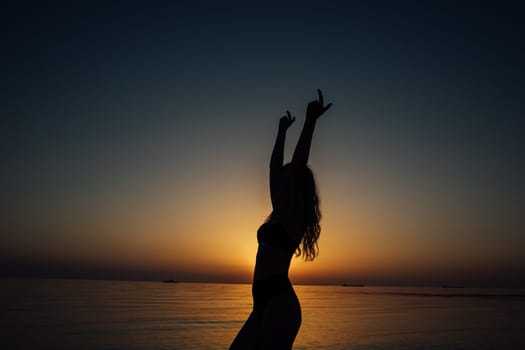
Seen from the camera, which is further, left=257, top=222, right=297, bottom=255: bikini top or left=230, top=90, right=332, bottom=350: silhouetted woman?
left=257, top=222, right=297, bottom=255: bikini top

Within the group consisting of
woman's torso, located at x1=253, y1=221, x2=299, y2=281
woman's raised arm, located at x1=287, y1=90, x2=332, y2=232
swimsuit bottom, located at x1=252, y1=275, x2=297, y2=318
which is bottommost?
swimsuit bottom, located at x1=252, y1=275, x2=297, y2=318

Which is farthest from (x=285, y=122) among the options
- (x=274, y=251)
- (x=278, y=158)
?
(x=274, y=251)

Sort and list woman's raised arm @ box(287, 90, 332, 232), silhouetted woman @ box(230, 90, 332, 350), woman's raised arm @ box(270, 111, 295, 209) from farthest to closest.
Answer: woman's raised arm @ box(270, 111, 295, 209) < woman's raised arm @ box(287, 90, 332, 232) < silhouetted woman @ box(230, 90, 332, 350)

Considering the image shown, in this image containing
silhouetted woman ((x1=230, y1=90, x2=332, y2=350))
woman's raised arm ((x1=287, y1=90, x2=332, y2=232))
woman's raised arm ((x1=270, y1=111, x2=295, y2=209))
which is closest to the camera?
silhouetted woman ((x1=230, y1=90, x2=332, y2=350))

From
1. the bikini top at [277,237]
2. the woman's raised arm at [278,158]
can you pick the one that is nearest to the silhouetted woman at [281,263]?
the bikini top at [277,237]

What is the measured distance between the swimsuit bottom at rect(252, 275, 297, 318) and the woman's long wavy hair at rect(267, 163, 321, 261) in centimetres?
36

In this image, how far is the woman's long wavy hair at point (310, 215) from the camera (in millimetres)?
3145

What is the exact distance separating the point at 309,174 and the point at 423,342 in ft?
38.6

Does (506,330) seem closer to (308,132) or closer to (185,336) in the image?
(185,336)

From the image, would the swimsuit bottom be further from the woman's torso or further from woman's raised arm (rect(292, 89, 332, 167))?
woman's raised arm (rect(292, 89, 332, 167))

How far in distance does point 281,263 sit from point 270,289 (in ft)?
0.53

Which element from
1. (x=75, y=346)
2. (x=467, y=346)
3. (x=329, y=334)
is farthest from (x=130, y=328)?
(x=467, y=346)

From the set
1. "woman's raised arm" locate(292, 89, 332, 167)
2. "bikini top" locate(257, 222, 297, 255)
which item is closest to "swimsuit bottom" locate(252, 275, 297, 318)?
"bikini top" locate(257, 222, 297, 255)

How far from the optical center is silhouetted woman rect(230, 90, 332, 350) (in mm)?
2740
